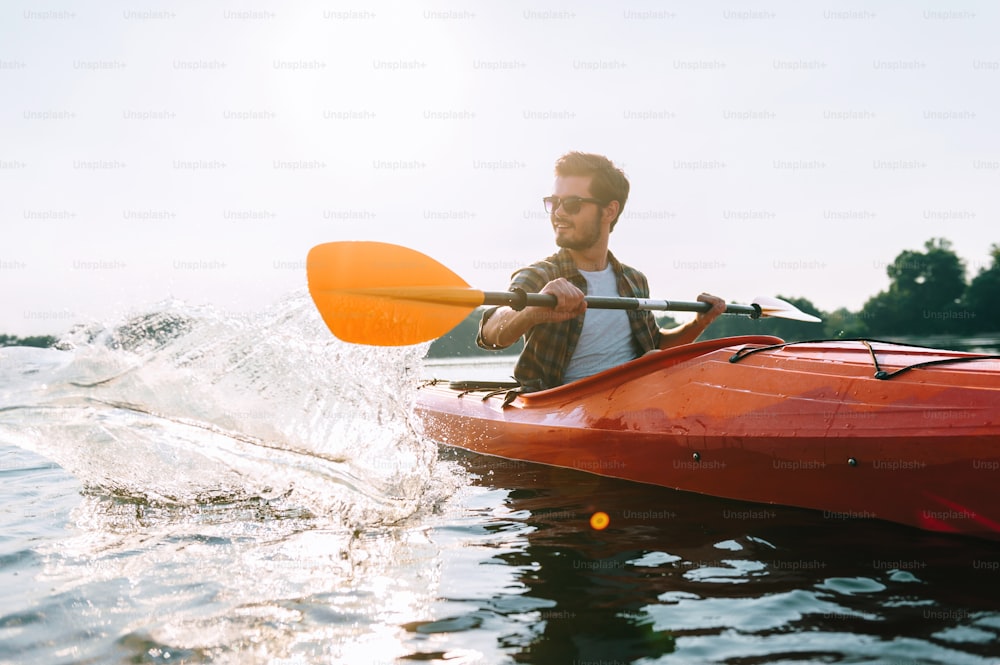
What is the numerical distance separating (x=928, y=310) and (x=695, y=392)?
5833 cm

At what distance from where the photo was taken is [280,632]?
6.72ft

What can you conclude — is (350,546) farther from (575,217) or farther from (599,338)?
(575,217)

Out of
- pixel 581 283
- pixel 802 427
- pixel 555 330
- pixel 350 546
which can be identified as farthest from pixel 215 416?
pixel 802 427

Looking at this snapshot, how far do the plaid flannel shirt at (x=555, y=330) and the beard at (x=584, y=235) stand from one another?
2.7 inches

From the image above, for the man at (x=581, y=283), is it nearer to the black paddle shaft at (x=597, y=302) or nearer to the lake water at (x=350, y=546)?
the black paddle shaft at (x=597, y=302)

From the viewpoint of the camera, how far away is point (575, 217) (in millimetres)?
4551

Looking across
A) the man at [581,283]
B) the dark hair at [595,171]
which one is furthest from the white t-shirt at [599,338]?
the dark hair at [595,171]

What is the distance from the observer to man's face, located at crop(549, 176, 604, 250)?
4555 millimetres

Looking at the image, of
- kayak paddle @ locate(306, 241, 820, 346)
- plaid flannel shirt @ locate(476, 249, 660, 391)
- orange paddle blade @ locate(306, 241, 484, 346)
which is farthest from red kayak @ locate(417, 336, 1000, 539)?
orange paddle blade @ locate(306, 241, 484, 346)

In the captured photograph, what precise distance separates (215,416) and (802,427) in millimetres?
2634

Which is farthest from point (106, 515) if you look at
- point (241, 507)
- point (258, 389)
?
point (258, 389)

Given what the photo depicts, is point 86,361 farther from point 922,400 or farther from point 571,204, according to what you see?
point 922,400

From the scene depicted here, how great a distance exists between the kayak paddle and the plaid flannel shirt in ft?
1.10

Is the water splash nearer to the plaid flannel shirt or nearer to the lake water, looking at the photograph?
the lake water
